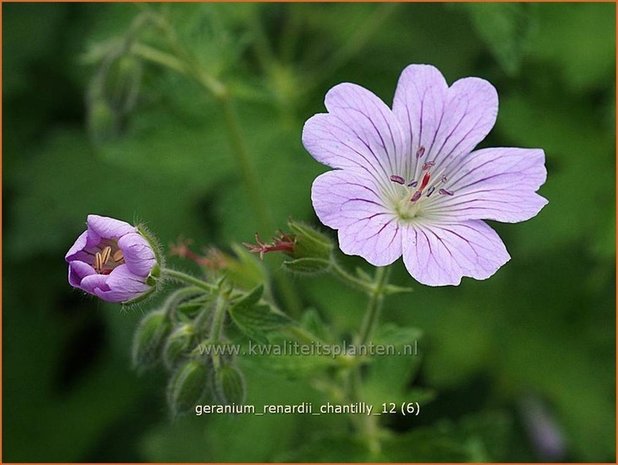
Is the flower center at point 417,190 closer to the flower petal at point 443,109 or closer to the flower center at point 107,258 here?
the flower petal at point 443,109

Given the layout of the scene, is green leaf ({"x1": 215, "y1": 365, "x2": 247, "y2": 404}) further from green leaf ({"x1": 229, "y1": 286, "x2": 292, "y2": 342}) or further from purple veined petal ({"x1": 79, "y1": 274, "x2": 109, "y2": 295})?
purple veined petal ({"x1": 79, "y1": 274, "x2": 109, "y2": 295})

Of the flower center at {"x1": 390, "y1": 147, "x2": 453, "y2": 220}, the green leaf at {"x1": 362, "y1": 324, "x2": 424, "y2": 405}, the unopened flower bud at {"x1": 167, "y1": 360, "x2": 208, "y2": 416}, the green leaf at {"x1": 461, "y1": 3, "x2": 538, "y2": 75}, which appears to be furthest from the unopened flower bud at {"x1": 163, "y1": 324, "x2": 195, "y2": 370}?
the green leaf at {"x1": 461, "y1": 3, "x2": 538, "y2": 75}

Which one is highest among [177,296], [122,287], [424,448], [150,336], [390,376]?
[122,287]

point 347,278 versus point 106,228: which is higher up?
point 106,228

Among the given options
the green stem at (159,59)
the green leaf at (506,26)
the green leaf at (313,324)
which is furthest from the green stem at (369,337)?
the green stem at (159,59)

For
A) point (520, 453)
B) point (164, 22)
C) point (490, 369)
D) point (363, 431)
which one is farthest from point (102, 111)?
point (520, 453)

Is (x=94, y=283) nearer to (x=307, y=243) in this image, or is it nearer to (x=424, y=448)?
(x=307, y=243)

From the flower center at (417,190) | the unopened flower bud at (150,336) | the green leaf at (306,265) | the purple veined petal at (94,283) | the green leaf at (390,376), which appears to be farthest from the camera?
the green leaf at (390,376)

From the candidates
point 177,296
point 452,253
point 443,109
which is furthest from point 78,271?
point 443,109
